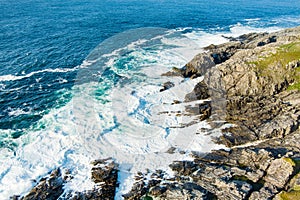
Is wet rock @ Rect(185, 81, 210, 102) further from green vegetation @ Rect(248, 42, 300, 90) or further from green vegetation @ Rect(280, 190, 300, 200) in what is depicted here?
green vegetation @ Rect(280, 190, 300, 200)

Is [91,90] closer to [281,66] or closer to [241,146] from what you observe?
[241,146]

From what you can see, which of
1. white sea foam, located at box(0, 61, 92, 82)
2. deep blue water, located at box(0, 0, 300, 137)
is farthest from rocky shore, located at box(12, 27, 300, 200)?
white sea foam, located at box(0, 61, 92, 82)

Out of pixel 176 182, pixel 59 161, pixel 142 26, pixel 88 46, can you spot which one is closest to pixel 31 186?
pixel 59 161

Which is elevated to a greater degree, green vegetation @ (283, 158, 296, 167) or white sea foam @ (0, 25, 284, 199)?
green vegetation @ (283, 158, 296, 167)

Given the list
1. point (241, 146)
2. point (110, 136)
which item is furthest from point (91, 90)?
point (241, 146)

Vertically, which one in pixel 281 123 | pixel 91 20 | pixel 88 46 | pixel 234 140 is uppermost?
pixel 91 20

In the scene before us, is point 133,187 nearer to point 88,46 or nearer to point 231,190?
point 231,190

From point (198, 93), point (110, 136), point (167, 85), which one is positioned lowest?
point (110, 136)
